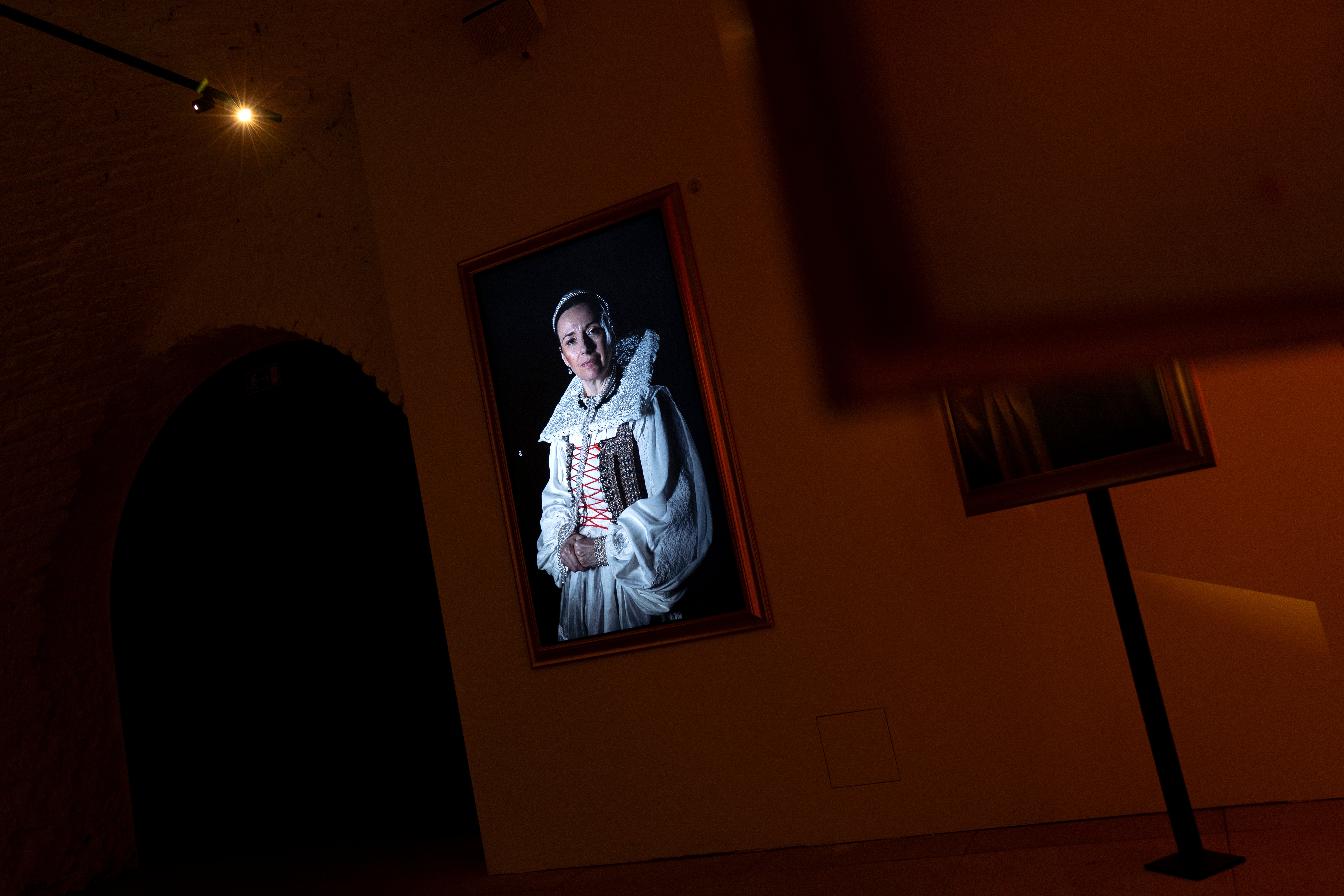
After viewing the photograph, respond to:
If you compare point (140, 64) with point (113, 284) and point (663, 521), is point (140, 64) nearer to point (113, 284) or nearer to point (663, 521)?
point (113, 284)

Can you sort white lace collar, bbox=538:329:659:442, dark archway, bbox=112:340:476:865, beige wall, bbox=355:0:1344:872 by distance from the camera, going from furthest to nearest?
1. dark archway, bbox=112:340:476:865
2. white lace collar, bbox=538:329:659:442
3. beige wall, bbox=355:0:1344:872

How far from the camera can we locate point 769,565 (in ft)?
10.0

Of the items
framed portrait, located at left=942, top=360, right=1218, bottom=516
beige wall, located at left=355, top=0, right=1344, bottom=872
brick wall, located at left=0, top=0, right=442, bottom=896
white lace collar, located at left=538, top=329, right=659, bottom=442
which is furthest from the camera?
brick wall, located at left=0, top=0, right=442, bottom=896

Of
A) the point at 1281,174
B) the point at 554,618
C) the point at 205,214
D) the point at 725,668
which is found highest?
the point at 205,214

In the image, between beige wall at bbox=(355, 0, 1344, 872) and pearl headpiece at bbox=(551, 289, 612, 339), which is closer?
beige wall at bbox=(355, 0, 1344, 872)

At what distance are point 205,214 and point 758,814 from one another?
377 centimetres

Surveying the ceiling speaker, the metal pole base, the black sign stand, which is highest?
the ceiling speaker

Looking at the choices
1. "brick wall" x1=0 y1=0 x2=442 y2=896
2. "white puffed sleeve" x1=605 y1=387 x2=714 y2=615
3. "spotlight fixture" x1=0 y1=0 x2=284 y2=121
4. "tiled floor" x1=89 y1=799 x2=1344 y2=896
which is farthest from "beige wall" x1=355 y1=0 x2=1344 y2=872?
"spotlight fixture" x1=0 y1=0 x2=284 y2=121

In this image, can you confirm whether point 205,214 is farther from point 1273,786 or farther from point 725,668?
point 1273,786

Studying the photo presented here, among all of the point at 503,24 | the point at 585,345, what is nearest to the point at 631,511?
the point at 585,345

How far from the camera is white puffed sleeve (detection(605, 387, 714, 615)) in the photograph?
3.12 meters

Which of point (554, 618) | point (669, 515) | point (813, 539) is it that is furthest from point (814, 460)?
point (554, 618)

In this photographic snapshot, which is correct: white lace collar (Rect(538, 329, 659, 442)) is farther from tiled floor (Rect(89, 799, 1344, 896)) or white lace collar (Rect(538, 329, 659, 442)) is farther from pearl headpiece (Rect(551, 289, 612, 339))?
tiled floor (Rect(89, 799, 1344, 896))

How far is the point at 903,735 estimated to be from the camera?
2.85 m
